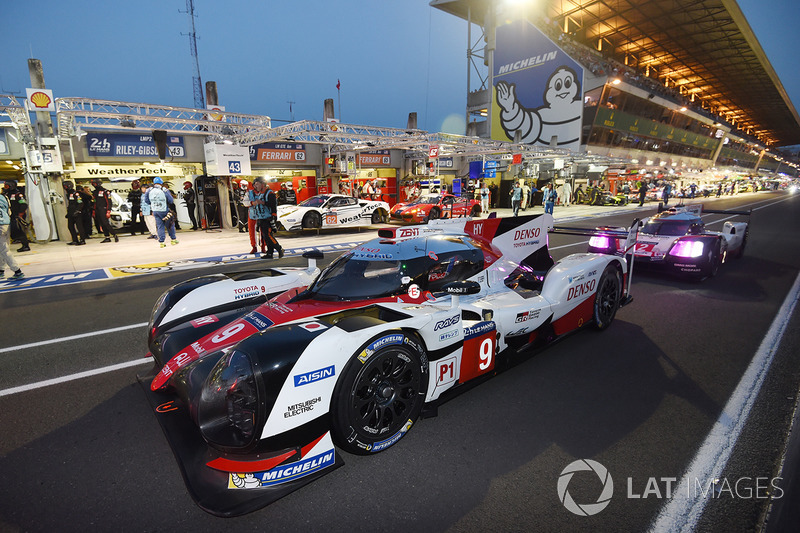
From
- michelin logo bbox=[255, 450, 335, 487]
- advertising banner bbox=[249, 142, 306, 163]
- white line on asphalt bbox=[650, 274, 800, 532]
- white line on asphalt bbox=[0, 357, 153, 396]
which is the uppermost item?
advertising banner bbox=[249, 142, 306, 163]

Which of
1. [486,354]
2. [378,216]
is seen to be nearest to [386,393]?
[486,354]

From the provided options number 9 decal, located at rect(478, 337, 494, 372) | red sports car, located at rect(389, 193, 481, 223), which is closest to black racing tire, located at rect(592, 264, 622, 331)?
number 9 decal, located at rect(478, 337, 494, 372)

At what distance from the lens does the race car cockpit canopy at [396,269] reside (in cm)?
319

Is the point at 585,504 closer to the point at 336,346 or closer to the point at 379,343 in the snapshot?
the point at 379,343

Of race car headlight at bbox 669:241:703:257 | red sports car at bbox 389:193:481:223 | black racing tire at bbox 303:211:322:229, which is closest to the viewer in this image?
race car headlight at bbox 669:241:703:257

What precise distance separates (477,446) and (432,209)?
15.7 m

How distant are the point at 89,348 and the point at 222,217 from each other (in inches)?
554

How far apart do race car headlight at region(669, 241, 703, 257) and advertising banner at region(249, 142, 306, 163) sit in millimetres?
18440

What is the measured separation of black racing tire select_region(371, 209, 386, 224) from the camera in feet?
56.5

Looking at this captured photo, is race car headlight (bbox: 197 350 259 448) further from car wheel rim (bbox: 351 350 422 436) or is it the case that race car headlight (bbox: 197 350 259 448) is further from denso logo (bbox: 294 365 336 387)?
car wheel rim (bbox: 351 350 422 436)

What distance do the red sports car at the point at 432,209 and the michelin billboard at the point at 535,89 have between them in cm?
2169

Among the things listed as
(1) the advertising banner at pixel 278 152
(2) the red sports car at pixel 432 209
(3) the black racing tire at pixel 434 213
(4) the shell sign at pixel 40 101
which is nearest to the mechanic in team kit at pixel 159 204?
(4) the shell sign at pixel 40 101

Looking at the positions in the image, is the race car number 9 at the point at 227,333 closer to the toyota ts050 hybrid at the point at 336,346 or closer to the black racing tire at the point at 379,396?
the toyota ts050 hybrid at the point at 336,346

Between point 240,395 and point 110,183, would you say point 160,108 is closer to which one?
point 110,183
